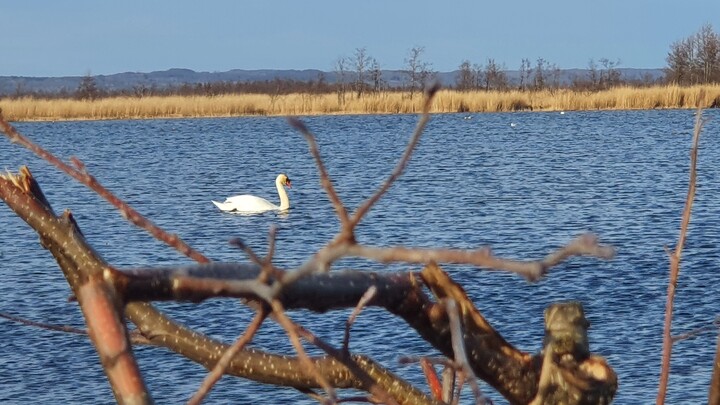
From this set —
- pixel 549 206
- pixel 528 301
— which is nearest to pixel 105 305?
pixel 528 301

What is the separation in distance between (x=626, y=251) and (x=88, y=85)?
199 ft

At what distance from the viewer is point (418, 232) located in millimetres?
17266

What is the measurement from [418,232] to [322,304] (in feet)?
53.0

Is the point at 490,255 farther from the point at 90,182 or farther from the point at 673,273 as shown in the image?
the point at 673,273

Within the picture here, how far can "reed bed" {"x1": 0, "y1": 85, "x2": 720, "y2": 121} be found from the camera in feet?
168

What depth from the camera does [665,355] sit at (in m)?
1.70

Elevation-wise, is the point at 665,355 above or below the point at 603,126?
above

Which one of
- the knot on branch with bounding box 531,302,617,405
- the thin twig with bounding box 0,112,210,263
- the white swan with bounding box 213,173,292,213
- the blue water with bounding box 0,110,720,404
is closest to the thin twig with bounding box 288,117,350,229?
the thin twig with bounding box 0,112,210,263

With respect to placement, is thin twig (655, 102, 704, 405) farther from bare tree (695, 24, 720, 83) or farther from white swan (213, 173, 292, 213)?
bare tree (695, 24, 720, 83)

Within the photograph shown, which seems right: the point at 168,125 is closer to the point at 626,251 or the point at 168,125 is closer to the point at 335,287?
the point at 626,251

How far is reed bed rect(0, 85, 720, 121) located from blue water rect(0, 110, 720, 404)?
330 inches

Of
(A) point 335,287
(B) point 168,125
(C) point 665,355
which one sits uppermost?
(A) point 335,287

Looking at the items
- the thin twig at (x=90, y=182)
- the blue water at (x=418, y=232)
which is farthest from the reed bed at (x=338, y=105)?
the thin twig at (x=90, y=182)

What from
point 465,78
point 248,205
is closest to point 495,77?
point 465,78
